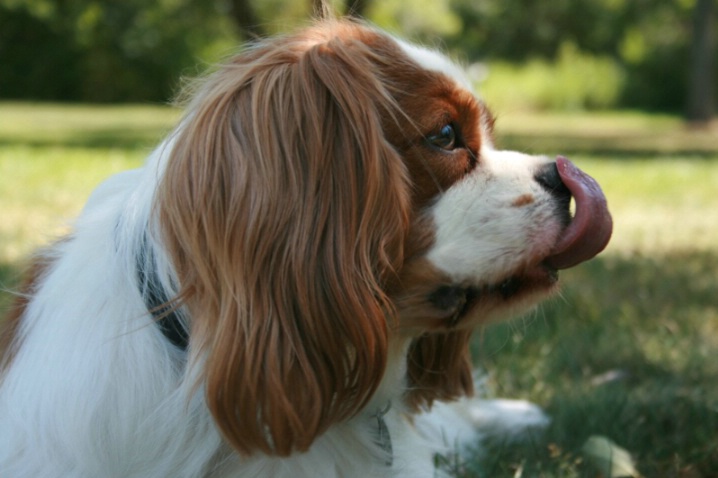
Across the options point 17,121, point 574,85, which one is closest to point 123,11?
point 17,121

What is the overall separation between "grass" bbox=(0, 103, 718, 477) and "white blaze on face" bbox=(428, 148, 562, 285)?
981 millimetres

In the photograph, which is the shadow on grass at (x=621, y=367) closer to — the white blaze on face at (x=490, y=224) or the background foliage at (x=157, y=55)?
the white blaze on face at (x=490, y=224)

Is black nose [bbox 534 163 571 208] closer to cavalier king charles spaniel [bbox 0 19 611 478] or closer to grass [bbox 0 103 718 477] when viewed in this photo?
cavalier king charles spaniel [bbox 0 19 611 478]

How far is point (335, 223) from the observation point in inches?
94.2

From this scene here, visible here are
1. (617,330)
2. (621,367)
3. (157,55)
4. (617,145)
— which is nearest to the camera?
(621,367)

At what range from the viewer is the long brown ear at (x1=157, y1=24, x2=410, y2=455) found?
2.29 metres

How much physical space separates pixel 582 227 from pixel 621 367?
2.03 meters

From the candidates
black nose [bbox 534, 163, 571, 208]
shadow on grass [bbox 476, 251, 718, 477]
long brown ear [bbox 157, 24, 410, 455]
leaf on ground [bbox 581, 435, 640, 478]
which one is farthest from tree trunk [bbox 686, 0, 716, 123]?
long brown ear [bbox 157, 24, 410, 455]

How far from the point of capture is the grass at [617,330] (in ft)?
11.6

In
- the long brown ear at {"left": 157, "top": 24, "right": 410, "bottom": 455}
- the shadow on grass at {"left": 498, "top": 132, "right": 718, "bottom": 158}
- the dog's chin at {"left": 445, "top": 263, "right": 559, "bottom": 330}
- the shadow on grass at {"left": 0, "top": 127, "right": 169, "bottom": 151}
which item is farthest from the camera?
the shadow on grass at {"left": 498, "top": 132, "right": 718, "bottom": 158}

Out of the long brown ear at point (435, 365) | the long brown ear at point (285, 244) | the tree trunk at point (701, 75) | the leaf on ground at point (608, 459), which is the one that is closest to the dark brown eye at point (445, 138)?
the long brown ear at point (285, 244)

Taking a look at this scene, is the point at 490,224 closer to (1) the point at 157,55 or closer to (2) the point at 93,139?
(2) the point at 93,139

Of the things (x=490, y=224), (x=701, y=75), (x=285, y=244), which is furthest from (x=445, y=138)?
(x=701, y=75)

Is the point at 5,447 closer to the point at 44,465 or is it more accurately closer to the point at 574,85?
the point at 44,465
